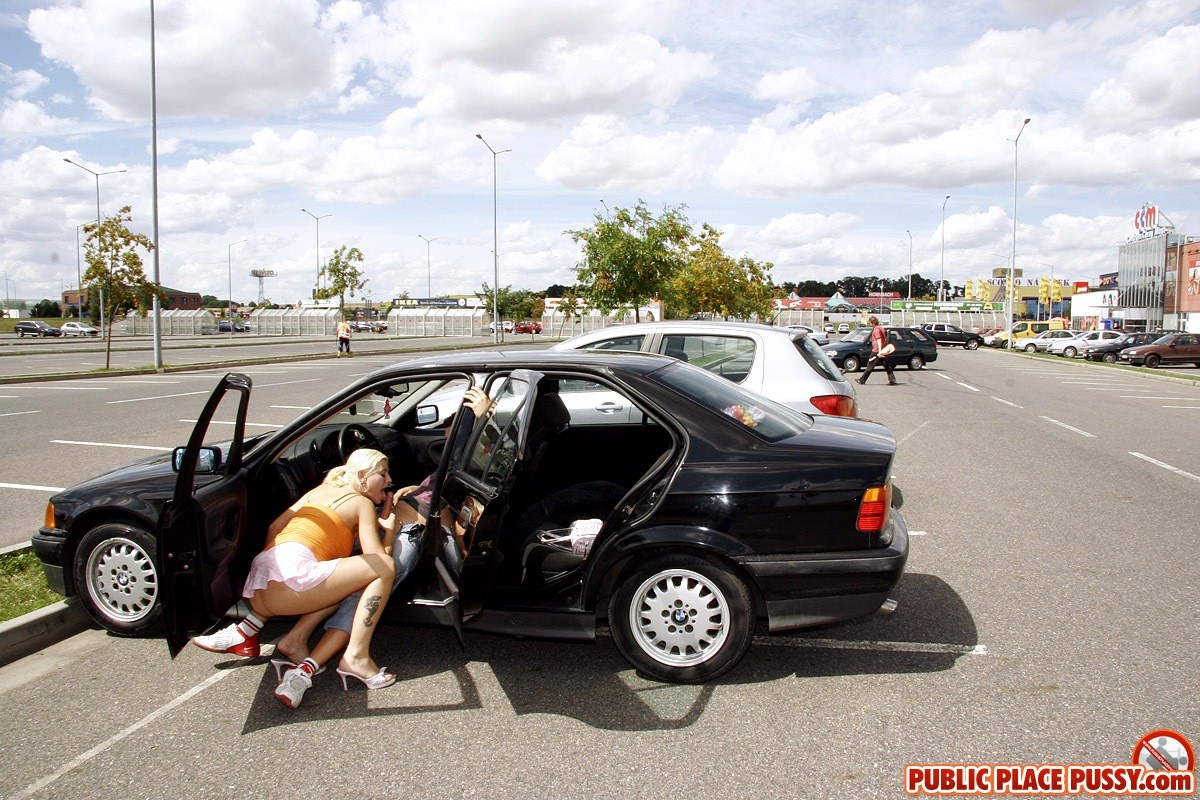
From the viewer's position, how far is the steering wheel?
5.00 metres

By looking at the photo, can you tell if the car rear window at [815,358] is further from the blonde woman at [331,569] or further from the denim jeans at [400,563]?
the blonde woman at [331,569]

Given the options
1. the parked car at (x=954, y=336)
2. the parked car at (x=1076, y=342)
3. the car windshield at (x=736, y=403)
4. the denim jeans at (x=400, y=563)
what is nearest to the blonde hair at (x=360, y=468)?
the denim jeans at (x=400, y=563)

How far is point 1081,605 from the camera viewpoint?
4.96 m

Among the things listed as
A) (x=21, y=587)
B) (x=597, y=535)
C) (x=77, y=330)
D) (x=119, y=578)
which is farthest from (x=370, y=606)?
(x=77, y=330)

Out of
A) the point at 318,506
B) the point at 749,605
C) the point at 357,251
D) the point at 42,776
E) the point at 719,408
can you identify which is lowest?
the point at 42,776

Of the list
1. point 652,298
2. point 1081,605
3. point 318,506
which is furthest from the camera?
point 652,298

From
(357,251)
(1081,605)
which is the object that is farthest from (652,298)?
(357,251)

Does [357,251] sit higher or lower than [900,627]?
higher

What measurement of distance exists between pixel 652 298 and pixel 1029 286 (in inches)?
5393

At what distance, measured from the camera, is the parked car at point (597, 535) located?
12.7ft

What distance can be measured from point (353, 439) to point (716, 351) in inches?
147

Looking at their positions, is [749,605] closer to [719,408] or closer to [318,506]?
Result: [719,408]

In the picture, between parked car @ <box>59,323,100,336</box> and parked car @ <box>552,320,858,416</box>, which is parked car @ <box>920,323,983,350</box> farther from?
parked car @ <box>59,323,100,336</box>

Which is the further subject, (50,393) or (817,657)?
(50,393)
